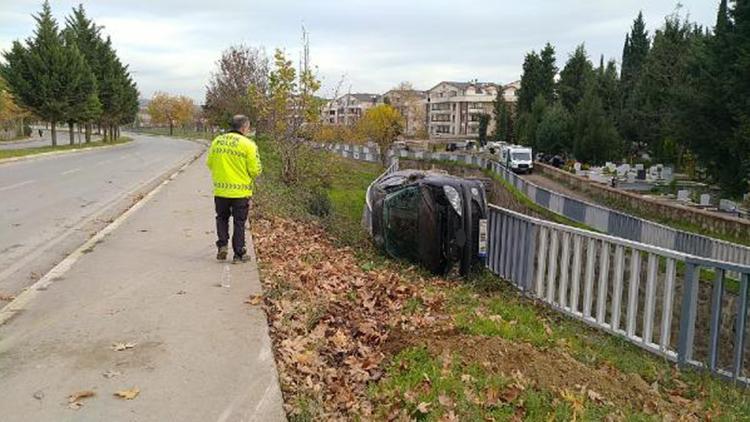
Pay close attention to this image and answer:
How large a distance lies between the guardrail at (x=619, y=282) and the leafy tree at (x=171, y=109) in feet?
324

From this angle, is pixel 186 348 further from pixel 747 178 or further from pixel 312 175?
pixel 747 178

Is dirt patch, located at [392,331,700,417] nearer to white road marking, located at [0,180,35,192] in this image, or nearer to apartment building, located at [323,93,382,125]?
white road marking, located at [0,180,35,192]

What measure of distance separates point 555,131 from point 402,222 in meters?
52.9

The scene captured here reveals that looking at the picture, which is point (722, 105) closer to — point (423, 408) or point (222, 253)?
point (222, 253)

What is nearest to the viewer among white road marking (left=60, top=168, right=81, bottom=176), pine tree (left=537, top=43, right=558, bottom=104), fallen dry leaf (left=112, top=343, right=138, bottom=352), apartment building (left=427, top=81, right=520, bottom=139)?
fallen dry leaf (left=112, top=343, right=138, bottom=352)

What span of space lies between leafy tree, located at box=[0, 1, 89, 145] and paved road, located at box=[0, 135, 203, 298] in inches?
717

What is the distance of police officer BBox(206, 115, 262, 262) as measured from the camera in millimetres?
7363

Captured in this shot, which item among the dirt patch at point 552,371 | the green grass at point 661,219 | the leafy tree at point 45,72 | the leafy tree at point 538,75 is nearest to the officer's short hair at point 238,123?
the dirt patch at point 552,371

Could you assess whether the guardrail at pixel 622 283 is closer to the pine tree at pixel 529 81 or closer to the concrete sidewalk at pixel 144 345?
the concrete sidewalk at pixel 144 345

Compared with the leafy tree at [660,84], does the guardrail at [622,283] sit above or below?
below

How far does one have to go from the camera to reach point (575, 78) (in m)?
67.8

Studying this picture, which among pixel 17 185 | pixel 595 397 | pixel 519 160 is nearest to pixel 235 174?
pixel 595 397

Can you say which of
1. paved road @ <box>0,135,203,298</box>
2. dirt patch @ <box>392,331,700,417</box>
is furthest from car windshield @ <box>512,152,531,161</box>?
dirt patch @ <box>392,331,700,417</box>

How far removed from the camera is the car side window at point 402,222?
8.47 m
